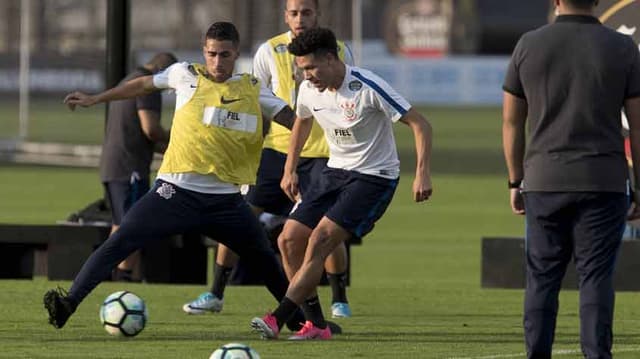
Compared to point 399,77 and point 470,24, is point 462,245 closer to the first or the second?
point 399,77

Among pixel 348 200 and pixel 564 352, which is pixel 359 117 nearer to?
pixel 348 200

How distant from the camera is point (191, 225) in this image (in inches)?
437

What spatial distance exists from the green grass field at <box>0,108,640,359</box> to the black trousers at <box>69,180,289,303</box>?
19.1 inches

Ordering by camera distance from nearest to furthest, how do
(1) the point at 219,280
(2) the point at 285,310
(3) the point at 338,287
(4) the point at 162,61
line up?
1. (2) the point at 285,310
2. (3) the point at 338,287
3. (1) the point at 219,280
4. (4) the point at 162,61

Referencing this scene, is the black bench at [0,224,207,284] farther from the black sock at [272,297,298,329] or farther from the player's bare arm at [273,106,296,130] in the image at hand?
the black sock at [272,297,298,329]

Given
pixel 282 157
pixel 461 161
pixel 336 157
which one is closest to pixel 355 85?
pixel 336 157

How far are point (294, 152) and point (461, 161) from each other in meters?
21.8

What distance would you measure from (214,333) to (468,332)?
1.56m

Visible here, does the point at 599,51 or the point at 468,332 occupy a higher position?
the point at 599,51

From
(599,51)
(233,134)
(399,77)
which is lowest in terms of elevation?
(399,77)

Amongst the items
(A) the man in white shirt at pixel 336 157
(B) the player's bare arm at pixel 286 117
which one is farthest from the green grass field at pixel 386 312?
(B) the player's bare arm at pixel 286 117

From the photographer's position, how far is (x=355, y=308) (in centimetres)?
1320

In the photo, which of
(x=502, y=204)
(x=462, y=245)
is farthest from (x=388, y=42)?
(x=462, y=245)

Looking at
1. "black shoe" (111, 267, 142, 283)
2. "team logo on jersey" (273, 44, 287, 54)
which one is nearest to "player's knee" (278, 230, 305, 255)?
"team logo on jersey" (273, 44, 287, 54)
